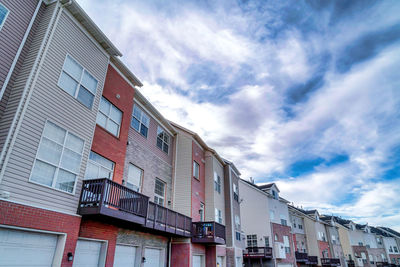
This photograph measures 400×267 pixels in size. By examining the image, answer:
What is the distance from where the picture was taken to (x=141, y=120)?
50.9 feet

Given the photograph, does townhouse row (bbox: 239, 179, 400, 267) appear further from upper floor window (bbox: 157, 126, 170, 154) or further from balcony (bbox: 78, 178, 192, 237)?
balcony (bbox: 78, 178, 192, 237)

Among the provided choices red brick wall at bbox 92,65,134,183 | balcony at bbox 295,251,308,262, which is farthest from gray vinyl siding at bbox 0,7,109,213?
balcony at bbox 295,251,308,262

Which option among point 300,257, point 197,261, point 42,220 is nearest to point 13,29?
point 42,220

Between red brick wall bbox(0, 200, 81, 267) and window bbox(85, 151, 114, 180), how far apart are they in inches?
85.5

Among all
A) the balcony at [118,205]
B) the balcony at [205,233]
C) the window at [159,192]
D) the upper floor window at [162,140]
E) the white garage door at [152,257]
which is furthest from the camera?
the upper floor window at [162,140]

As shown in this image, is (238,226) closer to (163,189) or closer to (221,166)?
(221,166)

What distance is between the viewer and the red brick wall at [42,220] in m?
6.69

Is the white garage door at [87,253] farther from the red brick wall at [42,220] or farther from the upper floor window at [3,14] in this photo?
the upper floor window at [3,14]

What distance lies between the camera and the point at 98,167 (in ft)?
35.4

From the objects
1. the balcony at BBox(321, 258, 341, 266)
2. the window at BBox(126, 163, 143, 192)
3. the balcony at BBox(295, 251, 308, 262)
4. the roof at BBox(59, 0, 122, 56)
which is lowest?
the balcony at BBox(321, 258, 341, 266)

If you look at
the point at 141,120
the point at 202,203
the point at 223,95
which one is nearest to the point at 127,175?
the point at 141,120

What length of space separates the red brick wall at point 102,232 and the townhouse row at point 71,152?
37mm

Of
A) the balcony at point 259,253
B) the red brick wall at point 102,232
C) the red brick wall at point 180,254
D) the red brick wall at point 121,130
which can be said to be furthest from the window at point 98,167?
the balcony at point 259,253

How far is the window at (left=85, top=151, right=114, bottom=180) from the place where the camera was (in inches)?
408
